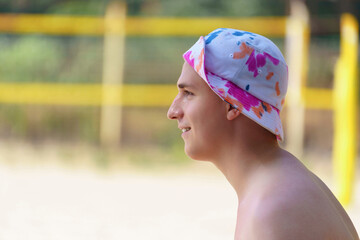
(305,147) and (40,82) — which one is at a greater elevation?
(40,82)

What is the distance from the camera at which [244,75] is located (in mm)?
1415

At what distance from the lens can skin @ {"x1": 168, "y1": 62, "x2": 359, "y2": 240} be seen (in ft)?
4.16

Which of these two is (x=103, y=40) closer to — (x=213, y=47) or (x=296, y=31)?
(x=296, y=31)

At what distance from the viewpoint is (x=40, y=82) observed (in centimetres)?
823

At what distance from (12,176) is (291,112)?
2.86m

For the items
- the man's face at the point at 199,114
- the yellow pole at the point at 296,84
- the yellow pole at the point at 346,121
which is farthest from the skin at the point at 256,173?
the yellow pole at the point at 296,84

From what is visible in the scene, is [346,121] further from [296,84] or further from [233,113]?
[233,113]

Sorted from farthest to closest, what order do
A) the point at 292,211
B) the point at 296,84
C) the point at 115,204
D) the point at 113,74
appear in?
1. the point at 113,74
2. the point at 296,84
3. the point at 115,204
4. the point at 292,211

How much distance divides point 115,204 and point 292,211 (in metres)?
3.62

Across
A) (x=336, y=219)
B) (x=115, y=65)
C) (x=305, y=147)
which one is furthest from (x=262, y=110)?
(x=305, y=147)

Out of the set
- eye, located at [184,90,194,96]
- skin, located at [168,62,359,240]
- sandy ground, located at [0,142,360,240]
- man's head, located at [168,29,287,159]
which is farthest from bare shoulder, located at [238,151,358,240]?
sandy ground, located at [0,142,360,240]

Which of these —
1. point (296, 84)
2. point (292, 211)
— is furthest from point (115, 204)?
point (292, 211)

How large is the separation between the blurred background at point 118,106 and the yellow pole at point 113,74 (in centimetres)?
1

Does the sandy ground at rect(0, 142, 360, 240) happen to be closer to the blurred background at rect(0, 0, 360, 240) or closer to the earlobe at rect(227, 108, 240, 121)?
the blurred background at rect(0, 0, 360, 240)
